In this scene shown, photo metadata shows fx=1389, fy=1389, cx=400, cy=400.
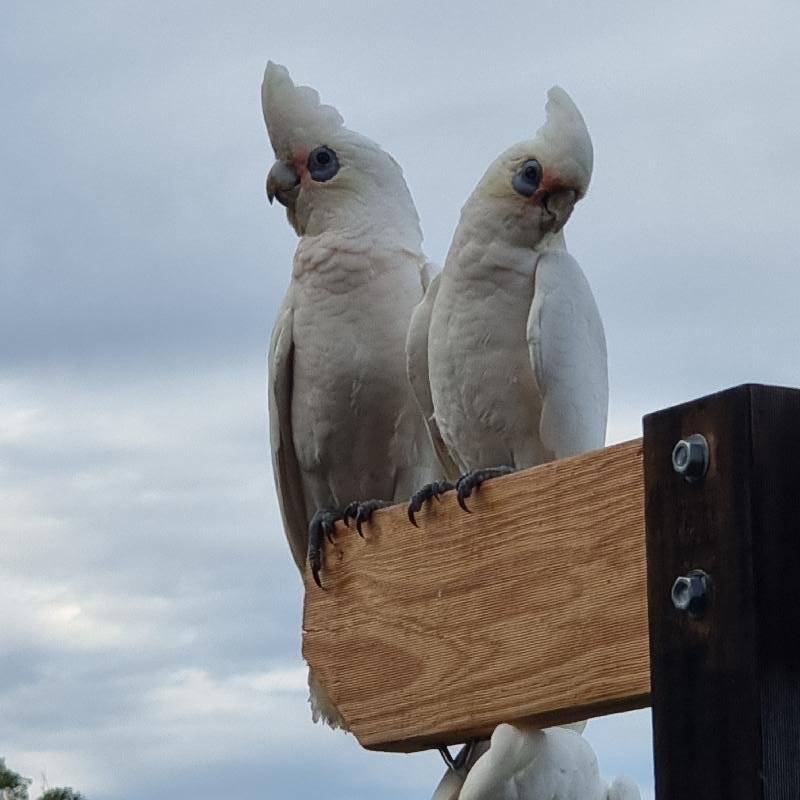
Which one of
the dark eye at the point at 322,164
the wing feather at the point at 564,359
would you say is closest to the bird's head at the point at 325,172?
the dark eye at the point at 322,164

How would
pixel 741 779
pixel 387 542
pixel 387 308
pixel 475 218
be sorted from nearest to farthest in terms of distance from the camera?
pixel 741 779 → pixel 387 542 → pixel 475 218 → pixel 387 308

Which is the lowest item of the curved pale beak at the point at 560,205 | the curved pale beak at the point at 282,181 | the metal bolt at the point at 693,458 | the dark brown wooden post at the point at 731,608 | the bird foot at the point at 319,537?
the dark brown wooden post at the point at 731,608

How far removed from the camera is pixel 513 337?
86.0 inches

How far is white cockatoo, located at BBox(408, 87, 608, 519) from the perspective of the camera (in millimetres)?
2100

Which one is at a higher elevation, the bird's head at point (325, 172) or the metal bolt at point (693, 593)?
the bird's head at point (325, 172)

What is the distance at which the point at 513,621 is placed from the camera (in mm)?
1135

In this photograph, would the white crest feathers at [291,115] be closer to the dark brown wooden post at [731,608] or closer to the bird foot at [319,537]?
the bird foot at [319,537]

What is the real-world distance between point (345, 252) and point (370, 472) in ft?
1.42

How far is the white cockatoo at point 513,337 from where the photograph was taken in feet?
6.89

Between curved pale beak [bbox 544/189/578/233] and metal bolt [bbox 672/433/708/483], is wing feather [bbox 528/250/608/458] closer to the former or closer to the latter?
curved pale beak [bbox 544/189/578/233]

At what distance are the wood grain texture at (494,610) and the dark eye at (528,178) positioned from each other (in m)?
0.79

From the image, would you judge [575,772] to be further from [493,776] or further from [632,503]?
[632,503]

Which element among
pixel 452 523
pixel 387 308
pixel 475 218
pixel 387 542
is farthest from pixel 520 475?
pixel 387 308

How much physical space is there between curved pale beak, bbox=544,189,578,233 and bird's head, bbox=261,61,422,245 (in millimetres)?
569
